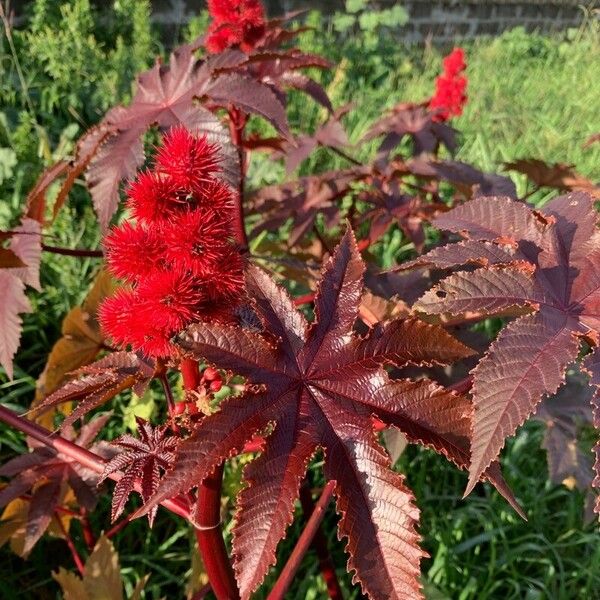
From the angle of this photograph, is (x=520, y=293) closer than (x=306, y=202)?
Yes

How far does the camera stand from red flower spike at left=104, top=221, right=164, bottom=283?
2.44ft

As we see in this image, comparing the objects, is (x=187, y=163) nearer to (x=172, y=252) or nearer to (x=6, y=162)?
(x=172, y=252)

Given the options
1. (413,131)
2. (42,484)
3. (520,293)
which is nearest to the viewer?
(520,293)

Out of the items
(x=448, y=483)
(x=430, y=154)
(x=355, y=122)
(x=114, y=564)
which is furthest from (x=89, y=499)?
(x=355, y=122)

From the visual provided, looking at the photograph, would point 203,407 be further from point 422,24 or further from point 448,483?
point 422,24

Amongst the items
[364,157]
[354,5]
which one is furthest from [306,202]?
[354,5]

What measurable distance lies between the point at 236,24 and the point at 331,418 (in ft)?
3.54

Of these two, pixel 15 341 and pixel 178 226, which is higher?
pixel 178 226

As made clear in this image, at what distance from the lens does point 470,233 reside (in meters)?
0.97

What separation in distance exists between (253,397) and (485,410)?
240 millimetres

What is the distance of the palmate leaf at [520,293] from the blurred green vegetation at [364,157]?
947 millimetres

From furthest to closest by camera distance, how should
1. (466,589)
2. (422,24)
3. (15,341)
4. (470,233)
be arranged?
(422,24) → (466,589) → (15,341) → (470,233)

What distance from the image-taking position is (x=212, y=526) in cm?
80

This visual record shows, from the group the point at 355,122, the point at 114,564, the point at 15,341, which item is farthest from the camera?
the point at 355,122
